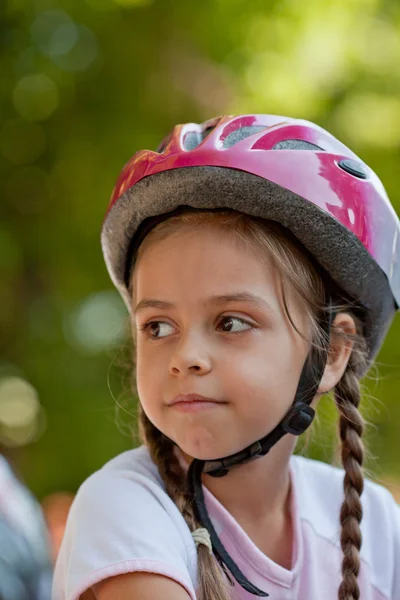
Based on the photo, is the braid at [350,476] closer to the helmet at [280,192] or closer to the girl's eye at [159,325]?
the helmet at [280,192]

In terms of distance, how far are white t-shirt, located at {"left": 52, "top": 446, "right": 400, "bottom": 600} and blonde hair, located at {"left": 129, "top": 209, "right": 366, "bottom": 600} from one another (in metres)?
0.04

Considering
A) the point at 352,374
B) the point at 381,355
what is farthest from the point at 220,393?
the point at 381,355

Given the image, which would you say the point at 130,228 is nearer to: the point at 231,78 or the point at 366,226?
the point at 366,226

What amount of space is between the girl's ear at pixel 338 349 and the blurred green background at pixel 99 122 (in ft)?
7.67

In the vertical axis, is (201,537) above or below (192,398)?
below

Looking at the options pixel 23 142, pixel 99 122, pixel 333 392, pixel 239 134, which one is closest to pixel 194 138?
pixel 239 134

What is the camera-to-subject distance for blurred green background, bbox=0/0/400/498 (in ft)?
14.6

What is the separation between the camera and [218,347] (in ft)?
5.72

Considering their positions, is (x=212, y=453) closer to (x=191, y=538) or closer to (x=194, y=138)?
(x=191, y=538)

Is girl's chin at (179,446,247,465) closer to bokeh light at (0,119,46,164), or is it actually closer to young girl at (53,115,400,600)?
young girl at (53,115,400,600)

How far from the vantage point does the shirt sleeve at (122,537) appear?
156cm

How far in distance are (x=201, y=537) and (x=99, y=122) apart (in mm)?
3408

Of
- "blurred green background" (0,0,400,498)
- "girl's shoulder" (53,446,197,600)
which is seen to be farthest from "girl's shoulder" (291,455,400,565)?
"blurred green background" (0,0,400,498)

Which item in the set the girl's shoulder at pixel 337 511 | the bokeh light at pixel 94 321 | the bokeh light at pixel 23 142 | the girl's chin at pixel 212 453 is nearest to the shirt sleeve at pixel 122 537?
the girl's chin at pixel 212 453
